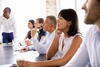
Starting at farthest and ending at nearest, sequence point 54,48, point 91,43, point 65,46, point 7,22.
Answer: point 7,22
point 54,48
point 65,46
point 91,43

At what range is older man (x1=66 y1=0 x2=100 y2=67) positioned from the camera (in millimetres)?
1243

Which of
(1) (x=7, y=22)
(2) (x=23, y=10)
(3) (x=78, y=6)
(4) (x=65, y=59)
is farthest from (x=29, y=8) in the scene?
(4) (x=65, y=59)

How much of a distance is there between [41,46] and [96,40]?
120 cm

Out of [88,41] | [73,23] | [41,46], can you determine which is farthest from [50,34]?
[88,41]

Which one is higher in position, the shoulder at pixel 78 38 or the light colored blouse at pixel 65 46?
the shoulder at pixel 78 38

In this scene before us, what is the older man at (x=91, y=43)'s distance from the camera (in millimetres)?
1243

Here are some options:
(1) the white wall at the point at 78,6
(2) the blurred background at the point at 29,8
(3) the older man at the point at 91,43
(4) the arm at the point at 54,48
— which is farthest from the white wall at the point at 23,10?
(3) the older man at the point at 91,43

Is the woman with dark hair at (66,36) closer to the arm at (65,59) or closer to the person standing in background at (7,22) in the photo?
the arm at (65,59)

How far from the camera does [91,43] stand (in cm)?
133

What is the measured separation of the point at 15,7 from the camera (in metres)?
6.09

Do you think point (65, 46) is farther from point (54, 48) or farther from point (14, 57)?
point (14, 57)

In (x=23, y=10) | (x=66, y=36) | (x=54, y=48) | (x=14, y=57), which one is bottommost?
(x=14, y=57)

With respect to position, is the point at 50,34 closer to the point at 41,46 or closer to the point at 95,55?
the point at 41,46

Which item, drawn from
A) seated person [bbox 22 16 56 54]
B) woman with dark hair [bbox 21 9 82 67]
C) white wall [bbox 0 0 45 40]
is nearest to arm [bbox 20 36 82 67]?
woman with dark hair [bbox 21 9 82 67]
